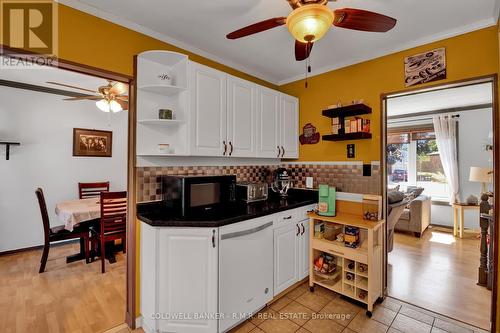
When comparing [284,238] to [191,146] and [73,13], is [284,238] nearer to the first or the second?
[191,146]

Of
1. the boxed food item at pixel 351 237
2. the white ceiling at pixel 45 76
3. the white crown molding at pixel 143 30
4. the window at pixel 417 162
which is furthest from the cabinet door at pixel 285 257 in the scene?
the window at pixel 417 162

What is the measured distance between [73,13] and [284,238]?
8.43 ft

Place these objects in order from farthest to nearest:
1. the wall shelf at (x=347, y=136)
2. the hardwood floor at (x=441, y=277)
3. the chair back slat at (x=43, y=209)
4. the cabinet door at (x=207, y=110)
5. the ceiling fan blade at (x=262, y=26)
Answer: the chair back slat at (x=43, y=209), the wall shelf at (x=347, y=136), the hardwood floor at (x=441, y=277), the cabinet door at (x=207, y=110), the ceiling fan blade at (x=262, y=26)

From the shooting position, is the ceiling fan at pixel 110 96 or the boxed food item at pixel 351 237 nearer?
the boxed food item at pixel 351 237

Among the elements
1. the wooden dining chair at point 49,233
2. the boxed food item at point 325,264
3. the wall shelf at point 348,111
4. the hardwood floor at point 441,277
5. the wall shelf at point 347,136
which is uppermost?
the wall shelf at point 348,111

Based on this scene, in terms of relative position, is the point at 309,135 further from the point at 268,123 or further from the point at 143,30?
the point at 143,30

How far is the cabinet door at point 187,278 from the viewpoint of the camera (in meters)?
1.72

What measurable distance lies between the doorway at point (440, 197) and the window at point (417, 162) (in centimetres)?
2

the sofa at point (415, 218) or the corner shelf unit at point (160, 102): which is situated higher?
the corner shelf unit at point (160, 102)

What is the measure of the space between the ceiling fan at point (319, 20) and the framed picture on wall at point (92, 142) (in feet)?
12.3

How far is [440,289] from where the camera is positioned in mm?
2482

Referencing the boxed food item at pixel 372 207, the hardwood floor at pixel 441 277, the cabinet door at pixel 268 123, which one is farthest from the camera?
the cabinet door at pixel 268 123

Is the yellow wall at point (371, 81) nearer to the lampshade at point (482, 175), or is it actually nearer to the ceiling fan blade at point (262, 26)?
the ceiling fan blade at point (262, 26)

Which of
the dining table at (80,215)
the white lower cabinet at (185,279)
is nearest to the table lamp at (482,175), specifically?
the white lower cabinet at (185,279)
